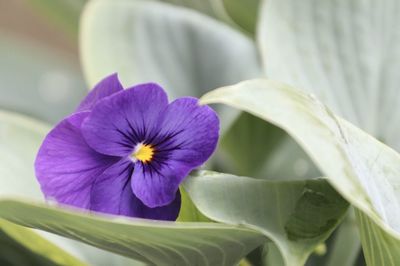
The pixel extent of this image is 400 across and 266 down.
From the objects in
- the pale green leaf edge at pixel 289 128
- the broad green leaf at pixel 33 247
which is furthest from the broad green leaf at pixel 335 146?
the broad green leaf at pixel 33 247

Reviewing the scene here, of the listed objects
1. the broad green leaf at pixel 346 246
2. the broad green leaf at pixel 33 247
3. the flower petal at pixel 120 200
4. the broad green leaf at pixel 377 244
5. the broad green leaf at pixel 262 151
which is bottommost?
the broad green leaf at pixel 346 246

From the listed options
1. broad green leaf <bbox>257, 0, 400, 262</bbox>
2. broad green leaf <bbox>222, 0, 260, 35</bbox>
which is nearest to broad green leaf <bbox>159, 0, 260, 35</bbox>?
broad green leaf <bbox>222, 0, 260, 35</bbox>

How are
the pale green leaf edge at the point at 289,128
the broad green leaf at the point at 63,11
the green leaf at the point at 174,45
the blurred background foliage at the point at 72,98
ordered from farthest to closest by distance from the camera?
the broad green leaf at the point at 63,11 < the green leaf at the point at 174,45 < the blurred background foliage at the point at 72,98 < the pale green leaf edge at the point at 289,128

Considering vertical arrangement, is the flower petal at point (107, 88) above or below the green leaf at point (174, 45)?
above

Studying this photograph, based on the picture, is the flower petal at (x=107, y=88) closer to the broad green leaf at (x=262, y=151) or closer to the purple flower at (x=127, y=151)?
the purple flower at (x=127, y=151)

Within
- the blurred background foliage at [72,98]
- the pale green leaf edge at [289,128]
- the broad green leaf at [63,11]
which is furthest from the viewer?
the broad green leaf at [63,11]

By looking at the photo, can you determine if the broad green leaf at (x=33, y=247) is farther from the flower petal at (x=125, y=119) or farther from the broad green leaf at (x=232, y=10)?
the broad green leaf at (x=232, y=10)

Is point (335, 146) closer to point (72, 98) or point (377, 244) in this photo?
point (377, 244)

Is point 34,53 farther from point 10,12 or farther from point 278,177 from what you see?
point 10,12

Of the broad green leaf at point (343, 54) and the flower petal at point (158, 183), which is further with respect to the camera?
the broad green leaf at point (343, 54)
